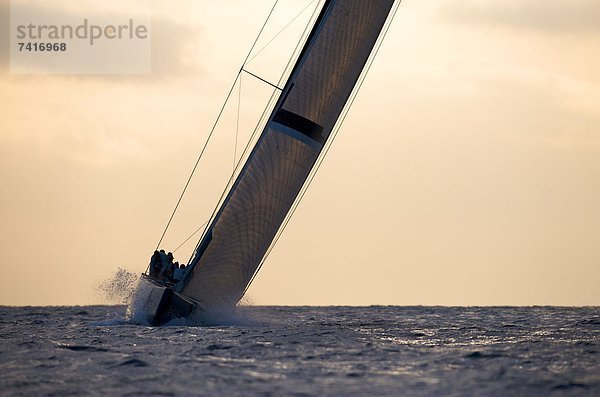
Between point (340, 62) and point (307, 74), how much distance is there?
71 cm

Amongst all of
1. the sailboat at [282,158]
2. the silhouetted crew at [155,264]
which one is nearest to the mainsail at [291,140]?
the sailboat at [282,158]

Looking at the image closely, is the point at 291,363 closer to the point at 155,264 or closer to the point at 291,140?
the point at 291,140

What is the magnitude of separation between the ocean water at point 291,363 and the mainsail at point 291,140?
5.36 feet

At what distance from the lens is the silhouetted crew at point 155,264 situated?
24.5 m

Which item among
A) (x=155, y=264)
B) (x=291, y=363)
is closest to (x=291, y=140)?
(x=155, y=264)

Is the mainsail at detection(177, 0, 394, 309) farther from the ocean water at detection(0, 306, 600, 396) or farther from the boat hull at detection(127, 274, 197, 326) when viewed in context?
the ocean water at detection(0, 306, 600, 396)

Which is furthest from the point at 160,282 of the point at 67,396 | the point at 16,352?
the point at 67,396

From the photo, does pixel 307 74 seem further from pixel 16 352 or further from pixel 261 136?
pixel 16 352

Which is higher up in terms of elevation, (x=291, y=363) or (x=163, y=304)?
(x=163, y=304)

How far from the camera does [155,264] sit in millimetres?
24531

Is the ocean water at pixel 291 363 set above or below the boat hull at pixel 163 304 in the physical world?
below

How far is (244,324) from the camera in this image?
24.6m

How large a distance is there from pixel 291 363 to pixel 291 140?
7.01 metres

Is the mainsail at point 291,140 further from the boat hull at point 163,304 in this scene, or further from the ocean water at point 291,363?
the ocean water at point 291,363
